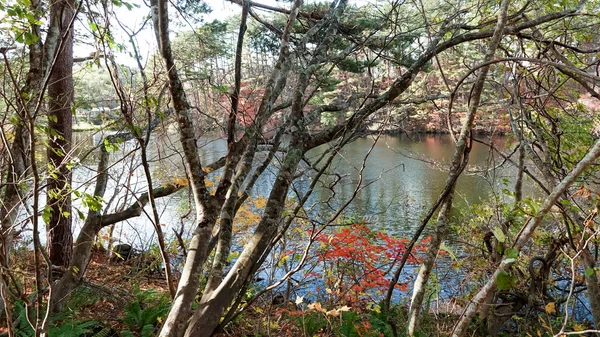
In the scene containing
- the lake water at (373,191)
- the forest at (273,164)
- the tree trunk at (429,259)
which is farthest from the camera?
the lake water at (373,191)

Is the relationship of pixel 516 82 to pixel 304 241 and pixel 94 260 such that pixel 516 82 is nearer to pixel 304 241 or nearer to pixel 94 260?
pixel 304 241

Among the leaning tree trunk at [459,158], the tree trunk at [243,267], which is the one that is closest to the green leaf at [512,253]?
the leaning tree trunk at [459,158]

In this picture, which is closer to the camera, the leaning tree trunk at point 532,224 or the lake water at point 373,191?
the leaning tree trunk at point 532,224

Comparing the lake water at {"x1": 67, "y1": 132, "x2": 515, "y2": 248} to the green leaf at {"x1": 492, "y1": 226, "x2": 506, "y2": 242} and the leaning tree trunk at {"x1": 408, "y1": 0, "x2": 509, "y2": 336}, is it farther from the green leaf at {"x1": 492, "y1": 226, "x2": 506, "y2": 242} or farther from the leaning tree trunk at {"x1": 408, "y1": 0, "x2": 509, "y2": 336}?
the green leaf at {"x1": 492, "y1": 226, "x2": 506, "y2": 242}

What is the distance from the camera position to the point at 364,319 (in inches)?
189

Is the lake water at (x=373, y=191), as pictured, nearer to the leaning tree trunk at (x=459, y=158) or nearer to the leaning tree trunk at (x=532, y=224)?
the leaning tree trunk at (x=459, y=158)

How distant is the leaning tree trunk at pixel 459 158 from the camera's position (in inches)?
107

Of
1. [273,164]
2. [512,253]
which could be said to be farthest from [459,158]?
[273,164]

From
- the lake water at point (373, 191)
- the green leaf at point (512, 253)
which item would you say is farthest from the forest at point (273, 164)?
the lake water at point (373, 191)

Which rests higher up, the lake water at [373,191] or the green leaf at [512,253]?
the lake water at [373,191]

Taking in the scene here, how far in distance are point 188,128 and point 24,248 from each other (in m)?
5.72

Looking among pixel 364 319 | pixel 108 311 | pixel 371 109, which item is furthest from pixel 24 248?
pixel 371 109

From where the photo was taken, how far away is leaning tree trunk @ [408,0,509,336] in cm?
273

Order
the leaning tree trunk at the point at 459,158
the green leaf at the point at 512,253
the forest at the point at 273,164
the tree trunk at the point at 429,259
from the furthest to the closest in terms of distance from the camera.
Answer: the tree trunk at the point at 429,259, the leaning tree trunk at the point at 459,158, the forest at the point at 273,164, the green leaf at the point at 512,253
